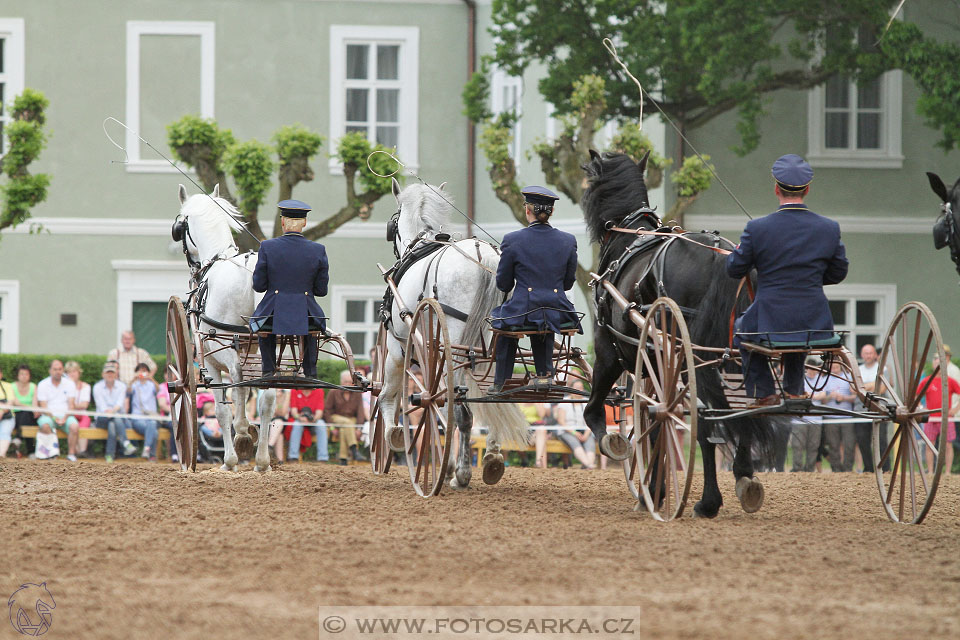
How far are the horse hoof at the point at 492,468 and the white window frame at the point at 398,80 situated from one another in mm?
12342

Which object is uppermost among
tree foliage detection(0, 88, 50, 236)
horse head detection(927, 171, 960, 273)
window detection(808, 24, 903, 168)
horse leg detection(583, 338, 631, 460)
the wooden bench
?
window detection(808, 24, 903, 168)

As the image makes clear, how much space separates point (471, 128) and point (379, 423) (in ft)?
39.0

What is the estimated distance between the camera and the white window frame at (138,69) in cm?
2180

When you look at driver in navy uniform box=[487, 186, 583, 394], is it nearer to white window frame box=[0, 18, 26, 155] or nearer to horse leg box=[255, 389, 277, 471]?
horse leg box=[255, 389, 277, 471]

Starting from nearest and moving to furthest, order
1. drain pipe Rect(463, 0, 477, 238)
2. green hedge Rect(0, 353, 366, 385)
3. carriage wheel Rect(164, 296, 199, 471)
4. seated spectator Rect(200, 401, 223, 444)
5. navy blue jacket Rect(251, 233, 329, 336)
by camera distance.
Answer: navy blue jacket Rect(251, 233, 329, 336)
carriage wheel Rect(164, 296, 199, 471)
seated spectator Rect(200, 401, 223, 444)
green hedge Rect(0, 353, 366, 385)
drain pipe Rect(463, 0, 477, 238)

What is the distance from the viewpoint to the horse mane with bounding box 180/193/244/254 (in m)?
12.1

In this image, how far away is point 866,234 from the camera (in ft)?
68.2

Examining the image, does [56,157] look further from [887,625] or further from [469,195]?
[887,625]

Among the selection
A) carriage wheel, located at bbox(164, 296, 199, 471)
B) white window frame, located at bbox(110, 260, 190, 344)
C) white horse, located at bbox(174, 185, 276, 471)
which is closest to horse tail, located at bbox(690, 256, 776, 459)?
carriage wheel, located at bbox(164, 296, 199, 471)

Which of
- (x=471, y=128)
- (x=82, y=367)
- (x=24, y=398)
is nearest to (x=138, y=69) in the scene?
(x=471, y=128)

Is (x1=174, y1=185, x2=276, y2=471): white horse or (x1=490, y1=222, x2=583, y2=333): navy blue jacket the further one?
(x1=174, y1=185, x2=276, y2=471): white horse

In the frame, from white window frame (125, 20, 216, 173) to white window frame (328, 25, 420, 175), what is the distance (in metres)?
2.00

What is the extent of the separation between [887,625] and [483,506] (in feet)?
14.2

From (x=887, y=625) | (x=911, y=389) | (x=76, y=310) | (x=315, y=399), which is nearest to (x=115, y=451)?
(x=315, y=399)
